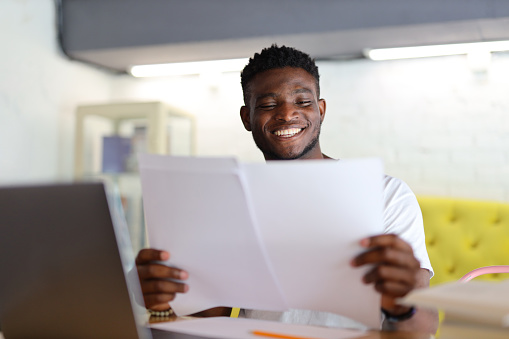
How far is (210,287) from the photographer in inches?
41.3

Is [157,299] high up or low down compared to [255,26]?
down

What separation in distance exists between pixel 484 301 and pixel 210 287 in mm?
524

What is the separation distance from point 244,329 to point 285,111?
2.98ft

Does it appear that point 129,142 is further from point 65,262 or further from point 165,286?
point 65,262

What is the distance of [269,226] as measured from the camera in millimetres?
936

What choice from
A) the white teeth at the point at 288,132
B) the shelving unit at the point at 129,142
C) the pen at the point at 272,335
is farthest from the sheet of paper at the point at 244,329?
the shelving unit at the point at 129,142

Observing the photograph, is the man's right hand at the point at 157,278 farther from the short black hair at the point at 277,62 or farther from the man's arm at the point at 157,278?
the short black hair at the point at 277,62

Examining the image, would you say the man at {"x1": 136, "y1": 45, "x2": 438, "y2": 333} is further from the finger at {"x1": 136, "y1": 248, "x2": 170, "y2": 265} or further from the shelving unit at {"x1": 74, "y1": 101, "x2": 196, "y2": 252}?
the shelving unit at {"x1": 74, "y1": 101, "x2": 196, "y2": 252}

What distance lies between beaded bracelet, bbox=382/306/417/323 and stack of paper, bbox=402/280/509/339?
225 millimetres

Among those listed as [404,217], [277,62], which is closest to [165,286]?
[404,217]

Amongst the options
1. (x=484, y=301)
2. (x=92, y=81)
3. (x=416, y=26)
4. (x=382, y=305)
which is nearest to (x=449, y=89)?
(x=416, y=26)

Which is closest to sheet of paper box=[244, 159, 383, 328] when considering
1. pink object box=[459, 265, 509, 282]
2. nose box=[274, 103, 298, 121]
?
nose box=[274, 103, 298, 121]

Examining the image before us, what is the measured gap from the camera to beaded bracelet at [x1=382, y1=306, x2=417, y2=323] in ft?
3.30

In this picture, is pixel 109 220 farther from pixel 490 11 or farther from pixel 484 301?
pixel 490 11
